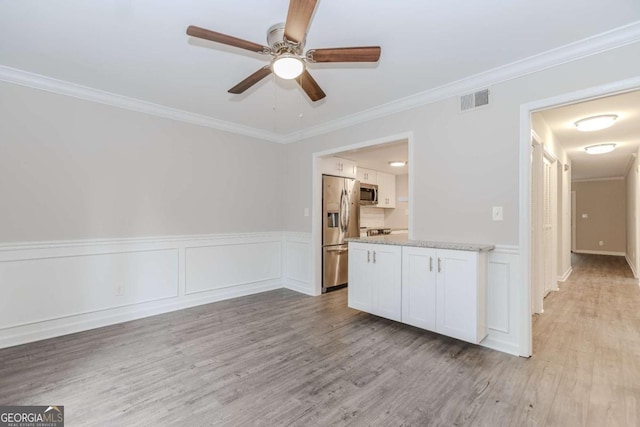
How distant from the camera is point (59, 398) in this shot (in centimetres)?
205

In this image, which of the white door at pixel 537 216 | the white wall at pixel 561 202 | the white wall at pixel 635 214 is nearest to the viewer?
the white door at pixel 537 216

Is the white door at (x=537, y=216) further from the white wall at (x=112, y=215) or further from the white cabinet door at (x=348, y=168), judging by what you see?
the white wall at (x=112, y=215)

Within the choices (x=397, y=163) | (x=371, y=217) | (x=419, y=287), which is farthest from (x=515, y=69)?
(x=371, y=217)

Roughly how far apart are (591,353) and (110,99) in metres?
5.49

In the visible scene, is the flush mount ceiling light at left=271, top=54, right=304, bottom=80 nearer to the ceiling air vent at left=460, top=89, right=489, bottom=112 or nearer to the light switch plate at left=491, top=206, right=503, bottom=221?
the ceiling air vent at left=460, top=89, right=489, bottom=112

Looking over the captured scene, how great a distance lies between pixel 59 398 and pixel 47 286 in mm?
1492

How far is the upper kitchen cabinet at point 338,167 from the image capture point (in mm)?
4805

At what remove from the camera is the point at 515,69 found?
2.65 m

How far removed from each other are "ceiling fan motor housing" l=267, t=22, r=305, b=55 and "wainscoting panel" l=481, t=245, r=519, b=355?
243 cm

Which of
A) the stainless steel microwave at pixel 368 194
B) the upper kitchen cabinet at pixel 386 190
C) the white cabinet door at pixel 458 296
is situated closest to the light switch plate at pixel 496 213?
the white cabinet door at pixel 458 296

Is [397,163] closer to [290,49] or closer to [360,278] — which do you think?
[360,278]

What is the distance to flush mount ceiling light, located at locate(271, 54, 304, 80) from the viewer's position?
6.46 feet

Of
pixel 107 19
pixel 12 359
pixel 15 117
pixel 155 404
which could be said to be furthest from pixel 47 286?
pixel 107 19

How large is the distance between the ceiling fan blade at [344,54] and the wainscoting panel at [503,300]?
2.06m
